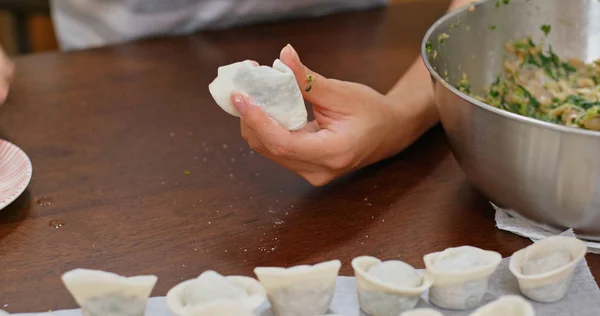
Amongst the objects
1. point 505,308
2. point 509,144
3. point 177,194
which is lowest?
point 177,194

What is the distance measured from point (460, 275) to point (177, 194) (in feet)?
1.68

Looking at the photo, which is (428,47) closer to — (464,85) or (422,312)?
(464,85)

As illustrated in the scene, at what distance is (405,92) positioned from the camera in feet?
4.09

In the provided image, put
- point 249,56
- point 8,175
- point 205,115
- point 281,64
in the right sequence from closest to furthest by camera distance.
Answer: point 281,64 → point 8,175 → point 205,115 → point 249,56

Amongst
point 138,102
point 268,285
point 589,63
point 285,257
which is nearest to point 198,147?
point 138,102

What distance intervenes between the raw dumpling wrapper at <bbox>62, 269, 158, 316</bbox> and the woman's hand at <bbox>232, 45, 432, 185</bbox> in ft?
0.90

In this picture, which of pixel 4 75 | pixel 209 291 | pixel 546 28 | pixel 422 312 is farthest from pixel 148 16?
pixel 422 312

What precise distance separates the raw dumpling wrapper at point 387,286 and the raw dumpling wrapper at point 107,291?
264 millimetres

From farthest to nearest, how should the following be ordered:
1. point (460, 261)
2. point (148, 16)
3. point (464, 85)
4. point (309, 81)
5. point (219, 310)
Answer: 1. point (148, 16)
2. point (464, 85)
3. point (309, 81)
4. point (460, 261)
5. point (219, 310)

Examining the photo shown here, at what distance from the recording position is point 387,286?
84 cm

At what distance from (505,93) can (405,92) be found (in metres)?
0.19

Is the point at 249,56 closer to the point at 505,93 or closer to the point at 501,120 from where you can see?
the point at 505,93

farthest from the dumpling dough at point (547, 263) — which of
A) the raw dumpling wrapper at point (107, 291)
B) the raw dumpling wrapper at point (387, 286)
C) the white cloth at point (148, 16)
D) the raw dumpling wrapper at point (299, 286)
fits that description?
the white cloth at point (148, 16)

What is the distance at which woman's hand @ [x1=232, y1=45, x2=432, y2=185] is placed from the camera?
3.21ft
